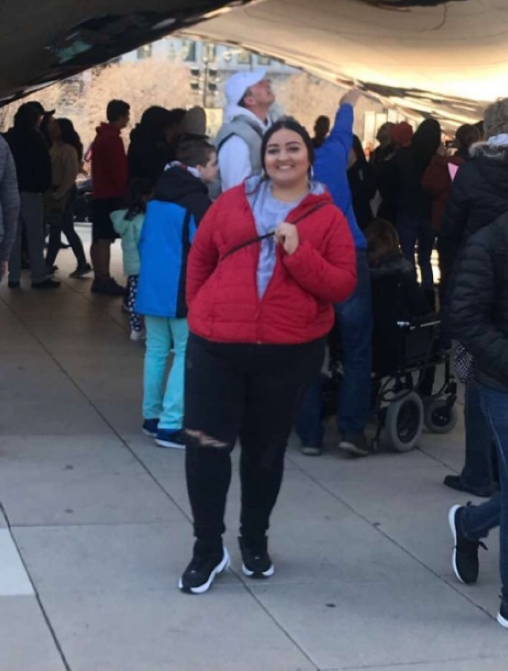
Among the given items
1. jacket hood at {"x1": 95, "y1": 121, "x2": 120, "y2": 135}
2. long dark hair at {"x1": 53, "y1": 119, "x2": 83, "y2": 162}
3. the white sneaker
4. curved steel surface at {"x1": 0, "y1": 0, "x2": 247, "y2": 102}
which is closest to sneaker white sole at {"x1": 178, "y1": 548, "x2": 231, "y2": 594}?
the white sneaker

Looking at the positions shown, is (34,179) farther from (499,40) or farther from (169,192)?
(169,192)

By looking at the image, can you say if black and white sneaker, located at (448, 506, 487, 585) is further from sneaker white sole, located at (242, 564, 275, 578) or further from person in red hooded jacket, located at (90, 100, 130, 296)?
person in red hooded jacket, located at (90, 100, 130, 296)

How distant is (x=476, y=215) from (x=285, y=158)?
1593mm

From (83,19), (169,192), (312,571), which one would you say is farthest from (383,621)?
(83,19)

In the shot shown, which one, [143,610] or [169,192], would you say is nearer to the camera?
[143,610]

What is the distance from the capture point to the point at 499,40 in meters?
10.9

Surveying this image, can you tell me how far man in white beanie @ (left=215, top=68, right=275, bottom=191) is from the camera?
6254 millimetres

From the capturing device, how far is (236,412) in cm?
502

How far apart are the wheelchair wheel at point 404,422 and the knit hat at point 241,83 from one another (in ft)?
6.69

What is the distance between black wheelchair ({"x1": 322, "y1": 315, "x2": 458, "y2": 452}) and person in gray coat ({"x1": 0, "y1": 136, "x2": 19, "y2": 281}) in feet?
6.19

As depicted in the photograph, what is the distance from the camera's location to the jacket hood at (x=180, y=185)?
7.04m

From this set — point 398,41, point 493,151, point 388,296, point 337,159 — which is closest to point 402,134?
point 398,41

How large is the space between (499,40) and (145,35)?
3239 millimetres

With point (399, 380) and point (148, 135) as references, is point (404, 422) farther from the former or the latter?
point (148, 135)
